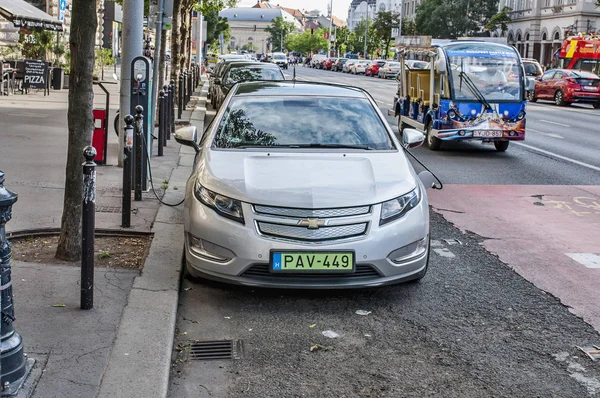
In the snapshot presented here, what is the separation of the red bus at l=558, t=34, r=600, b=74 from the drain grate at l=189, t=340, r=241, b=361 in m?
42.6

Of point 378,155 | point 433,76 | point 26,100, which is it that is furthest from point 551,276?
point 26,100

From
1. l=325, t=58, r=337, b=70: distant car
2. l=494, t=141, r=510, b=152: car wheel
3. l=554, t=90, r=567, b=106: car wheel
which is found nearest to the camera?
l=494, t=141, r=510, b=152: car wheel

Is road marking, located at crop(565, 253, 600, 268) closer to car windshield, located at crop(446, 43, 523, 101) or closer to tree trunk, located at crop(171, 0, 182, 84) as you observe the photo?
car windshield, located at crop(446, 43, 523, 101)

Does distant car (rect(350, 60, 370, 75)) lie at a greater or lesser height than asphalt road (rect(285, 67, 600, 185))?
greater

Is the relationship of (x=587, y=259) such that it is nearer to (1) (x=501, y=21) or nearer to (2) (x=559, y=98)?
(2) (x=559, y=98)

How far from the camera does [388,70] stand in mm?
68375

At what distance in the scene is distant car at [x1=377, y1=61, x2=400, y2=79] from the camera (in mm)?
67562

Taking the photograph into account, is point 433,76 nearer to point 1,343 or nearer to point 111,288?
point 111,288

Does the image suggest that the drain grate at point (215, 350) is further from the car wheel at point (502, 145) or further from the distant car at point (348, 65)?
the distant car at point (348, 65)

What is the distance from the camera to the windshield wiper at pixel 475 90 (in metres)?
16.0

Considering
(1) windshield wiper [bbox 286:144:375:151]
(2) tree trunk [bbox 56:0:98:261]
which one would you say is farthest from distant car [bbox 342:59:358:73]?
(2) tree trunk [bbox 56:0:98:261]

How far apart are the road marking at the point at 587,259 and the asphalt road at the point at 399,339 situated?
77cm

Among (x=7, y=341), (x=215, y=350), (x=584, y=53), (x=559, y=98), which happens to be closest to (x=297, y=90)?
(x=215, y=350)

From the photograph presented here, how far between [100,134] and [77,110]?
4.85 m
